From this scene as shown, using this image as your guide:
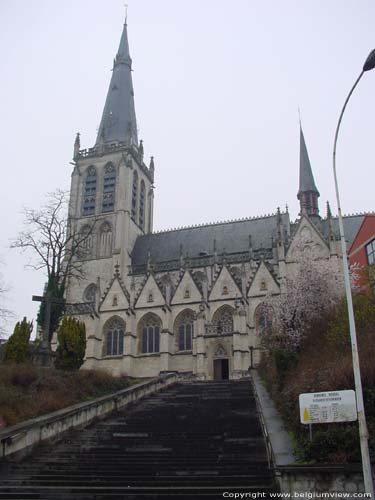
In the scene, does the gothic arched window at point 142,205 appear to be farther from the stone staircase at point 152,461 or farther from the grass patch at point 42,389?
the stone staircase at point 152,461

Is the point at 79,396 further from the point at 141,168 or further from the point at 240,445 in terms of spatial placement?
the point at 141,168

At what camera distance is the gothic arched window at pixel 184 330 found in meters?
45.9

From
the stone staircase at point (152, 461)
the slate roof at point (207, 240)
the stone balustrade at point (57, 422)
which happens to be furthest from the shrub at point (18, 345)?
the slate roof at point (207, 240)

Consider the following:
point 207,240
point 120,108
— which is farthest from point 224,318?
point 120,108

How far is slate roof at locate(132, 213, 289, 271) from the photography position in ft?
174

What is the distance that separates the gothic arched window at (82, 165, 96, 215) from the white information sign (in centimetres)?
4962

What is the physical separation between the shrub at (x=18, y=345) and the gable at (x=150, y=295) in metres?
21.9

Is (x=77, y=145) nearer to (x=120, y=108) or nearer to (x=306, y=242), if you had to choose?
(x=120, y=108)

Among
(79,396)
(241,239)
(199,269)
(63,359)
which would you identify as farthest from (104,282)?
(79,396)

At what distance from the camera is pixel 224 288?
45750 millimetres

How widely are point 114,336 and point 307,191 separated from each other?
22.9 metres

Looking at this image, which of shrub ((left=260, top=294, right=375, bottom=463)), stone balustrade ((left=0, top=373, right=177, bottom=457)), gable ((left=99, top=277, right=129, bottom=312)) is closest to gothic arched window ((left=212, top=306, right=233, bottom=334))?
gable ((left=99, top=277, right=129, bottom=312))

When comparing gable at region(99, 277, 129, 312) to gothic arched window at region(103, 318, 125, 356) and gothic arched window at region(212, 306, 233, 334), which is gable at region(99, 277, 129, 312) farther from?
gothic arched window at region(212, 306, 233, 334)

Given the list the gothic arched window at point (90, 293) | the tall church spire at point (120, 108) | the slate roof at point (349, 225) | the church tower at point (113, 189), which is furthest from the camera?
the tall church spire at point (120, 108)
